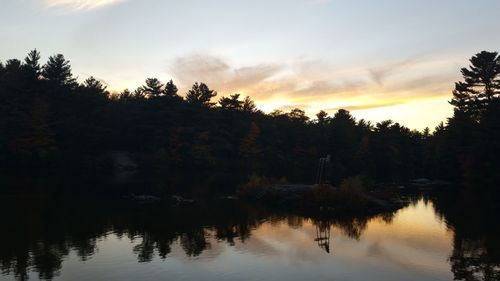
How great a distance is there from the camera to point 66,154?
7362 cm

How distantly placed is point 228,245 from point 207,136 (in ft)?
229

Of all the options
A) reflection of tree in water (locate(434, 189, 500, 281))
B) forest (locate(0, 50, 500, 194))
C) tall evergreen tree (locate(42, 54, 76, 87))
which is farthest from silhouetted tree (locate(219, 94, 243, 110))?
reflection of tree in water (locate(434, 189, 500, 281))

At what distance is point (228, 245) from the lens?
25.6 meters

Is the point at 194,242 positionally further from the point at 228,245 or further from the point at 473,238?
the point at 473,238

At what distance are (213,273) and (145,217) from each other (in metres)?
14.1

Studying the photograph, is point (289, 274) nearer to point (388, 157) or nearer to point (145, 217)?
point (145, 217)

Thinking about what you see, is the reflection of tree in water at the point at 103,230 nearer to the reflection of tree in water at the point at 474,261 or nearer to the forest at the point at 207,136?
the reflection of tree in water at the point at 474,261

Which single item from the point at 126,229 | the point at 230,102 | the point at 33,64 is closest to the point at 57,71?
the point at 33,64

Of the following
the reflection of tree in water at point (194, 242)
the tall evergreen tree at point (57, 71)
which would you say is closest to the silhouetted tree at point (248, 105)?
the tall evergreen tree at point (57, 71)

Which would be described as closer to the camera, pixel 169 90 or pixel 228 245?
pixel 228 245

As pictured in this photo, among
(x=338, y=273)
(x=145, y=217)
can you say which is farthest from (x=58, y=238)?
(x=338, y=273)

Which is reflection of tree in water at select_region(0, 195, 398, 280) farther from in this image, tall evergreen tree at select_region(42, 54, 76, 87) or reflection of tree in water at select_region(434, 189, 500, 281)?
tall evergreen tree at select_region(42, 54, 76, 87)

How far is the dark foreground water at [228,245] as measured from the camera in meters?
20.3

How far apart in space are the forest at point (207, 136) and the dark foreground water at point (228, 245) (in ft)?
97.6
